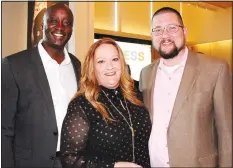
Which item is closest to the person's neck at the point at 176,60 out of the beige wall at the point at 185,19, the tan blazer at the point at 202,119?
the tan blazer at the point at 202,119

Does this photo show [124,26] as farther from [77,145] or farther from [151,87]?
[77,145]

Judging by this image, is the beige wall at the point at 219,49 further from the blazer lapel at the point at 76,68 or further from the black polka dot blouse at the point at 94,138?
the black polka dot blouse at the point at 94,138

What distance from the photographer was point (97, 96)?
1.53m

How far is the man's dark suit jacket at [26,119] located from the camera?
1672mm

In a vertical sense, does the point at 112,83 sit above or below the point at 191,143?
above

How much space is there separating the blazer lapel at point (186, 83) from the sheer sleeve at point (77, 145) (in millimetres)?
456

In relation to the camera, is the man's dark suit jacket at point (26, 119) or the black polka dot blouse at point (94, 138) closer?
A: the black polka dot blouse at point (94, 138)

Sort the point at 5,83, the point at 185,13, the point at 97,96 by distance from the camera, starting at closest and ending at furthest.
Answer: the point at 97,96 < the point at 5,83 < the point at 185,13

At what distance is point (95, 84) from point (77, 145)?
13.0 inches

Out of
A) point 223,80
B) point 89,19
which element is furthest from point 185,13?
point 223,80

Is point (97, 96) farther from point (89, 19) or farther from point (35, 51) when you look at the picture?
point (89, 19)

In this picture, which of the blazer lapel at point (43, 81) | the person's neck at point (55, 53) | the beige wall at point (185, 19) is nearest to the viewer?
the blazer lapel at point (43, 81)

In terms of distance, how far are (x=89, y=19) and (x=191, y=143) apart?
1905mm

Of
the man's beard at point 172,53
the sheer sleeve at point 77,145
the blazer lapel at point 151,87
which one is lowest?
the sheer sleeve at point 77,145
